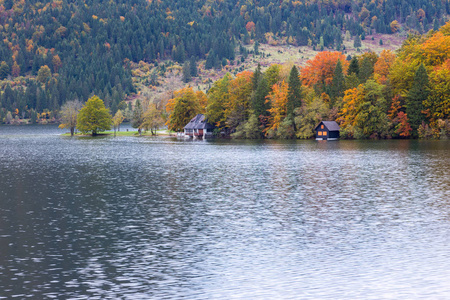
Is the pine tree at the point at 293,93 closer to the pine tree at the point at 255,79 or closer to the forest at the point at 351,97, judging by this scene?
the forest at the point at 351,97

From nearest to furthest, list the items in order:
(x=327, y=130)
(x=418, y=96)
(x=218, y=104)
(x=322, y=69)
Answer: (x=418, y=96), (x=327, y=130), (x=322, y=69), (x=218, y=104)

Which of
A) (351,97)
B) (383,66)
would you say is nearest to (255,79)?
(351,97)

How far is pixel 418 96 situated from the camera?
143500 mm

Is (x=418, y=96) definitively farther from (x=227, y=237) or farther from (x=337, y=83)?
(x=227, y=237)

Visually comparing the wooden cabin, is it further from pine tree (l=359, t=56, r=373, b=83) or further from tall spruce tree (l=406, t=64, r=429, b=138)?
tall spruce tree (l=406, t=64, r=429, b=138)

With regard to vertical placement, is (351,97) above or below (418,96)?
above

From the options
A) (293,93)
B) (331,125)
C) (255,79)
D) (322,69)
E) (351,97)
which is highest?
(322,69)

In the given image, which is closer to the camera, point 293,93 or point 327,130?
point 327,130

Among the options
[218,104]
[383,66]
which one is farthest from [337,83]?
[218,104]

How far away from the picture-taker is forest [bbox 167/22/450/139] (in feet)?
473

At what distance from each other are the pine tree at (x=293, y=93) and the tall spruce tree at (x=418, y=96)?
3332cm

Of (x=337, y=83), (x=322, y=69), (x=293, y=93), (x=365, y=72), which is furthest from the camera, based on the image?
(x=322, y=69)

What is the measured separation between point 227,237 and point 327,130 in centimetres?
A: 13149

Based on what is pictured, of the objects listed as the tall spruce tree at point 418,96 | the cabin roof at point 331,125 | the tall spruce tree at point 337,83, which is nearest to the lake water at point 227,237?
the tall spruce tree at point 418,96
